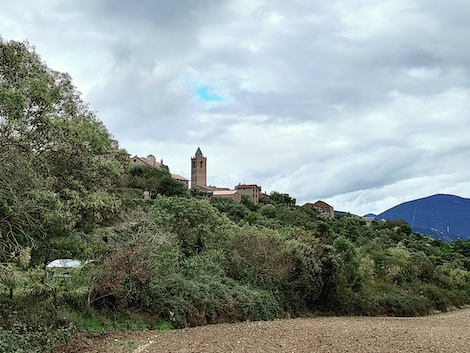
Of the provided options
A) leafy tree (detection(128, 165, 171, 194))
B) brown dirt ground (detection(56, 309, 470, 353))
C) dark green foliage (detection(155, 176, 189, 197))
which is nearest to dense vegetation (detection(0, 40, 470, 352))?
brown dirt ground (detection(56, 309, 470, 353))

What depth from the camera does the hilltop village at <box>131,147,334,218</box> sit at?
10136 centimetres

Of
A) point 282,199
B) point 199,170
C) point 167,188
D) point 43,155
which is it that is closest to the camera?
point 43,155

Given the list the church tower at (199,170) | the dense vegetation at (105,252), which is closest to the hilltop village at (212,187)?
the church tower at (199,170)

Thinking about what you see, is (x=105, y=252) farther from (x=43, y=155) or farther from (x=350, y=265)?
(x=350, y=265)

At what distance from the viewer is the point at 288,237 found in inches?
1350

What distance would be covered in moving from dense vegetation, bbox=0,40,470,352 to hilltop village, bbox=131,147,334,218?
3928 cm

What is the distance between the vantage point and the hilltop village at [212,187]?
101m

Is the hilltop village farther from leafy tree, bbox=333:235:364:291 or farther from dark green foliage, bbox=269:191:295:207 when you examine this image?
leafy tree, bbox=333:235:364:291

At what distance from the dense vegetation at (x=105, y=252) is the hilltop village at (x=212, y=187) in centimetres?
3928

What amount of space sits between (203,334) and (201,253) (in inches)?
358

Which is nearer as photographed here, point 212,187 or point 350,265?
point 350,265

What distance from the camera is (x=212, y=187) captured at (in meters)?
140

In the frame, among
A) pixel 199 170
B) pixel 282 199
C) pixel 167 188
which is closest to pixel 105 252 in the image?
pixel 167 188

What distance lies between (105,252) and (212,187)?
391 feet
